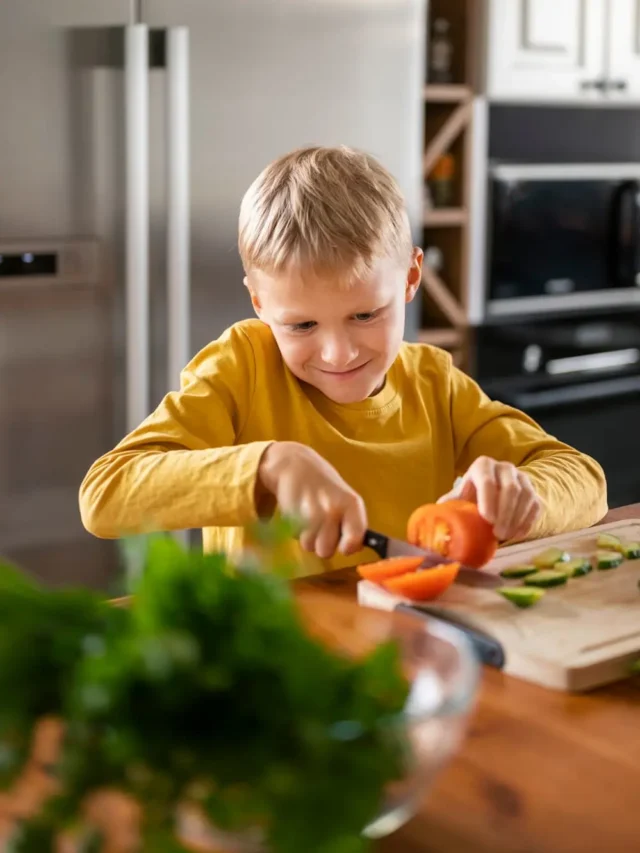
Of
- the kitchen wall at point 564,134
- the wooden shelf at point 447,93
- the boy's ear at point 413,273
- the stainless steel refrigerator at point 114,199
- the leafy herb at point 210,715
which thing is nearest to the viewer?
the leafy herb at point 210,715

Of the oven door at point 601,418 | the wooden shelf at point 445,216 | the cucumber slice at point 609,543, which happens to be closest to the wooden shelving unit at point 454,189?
the wooden shelf at point 445,216

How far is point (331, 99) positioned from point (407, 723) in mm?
2126

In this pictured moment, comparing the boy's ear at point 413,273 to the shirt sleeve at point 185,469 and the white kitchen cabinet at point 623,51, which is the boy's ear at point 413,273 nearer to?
the shirt sleeve at point 185,469

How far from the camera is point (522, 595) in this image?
1.08 m

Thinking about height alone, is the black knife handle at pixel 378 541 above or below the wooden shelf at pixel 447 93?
below

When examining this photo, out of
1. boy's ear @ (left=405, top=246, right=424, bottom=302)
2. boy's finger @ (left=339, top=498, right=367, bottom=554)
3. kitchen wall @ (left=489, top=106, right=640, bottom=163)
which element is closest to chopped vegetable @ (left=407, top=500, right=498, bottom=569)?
boy's finger @ (left=339, top=498, right=367, bottom=554)

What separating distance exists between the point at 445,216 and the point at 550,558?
2.01 meters

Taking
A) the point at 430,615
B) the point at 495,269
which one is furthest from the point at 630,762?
the point at 495,269

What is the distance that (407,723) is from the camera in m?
0.57

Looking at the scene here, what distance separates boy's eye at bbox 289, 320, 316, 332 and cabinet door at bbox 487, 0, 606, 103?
6.18 feet

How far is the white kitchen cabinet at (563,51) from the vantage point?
3.10m

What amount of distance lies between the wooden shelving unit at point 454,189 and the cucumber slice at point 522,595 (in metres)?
2.06

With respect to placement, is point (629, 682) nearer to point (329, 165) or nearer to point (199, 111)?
point (329, 165)

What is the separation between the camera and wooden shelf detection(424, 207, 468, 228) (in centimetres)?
308
